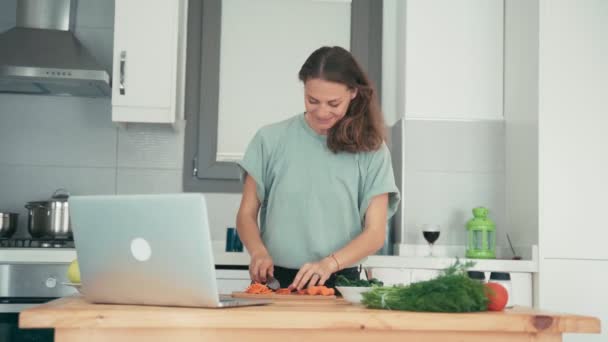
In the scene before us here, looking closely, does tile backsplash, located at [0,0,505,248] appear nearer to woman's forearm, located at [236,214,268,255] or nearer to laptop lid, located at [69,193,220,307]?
woman's forearm, located at [236,214,268,255]

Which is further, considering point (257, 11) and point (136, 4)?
point (257, 11)

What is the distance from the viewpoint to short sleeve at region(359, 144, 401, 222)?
7.68ft

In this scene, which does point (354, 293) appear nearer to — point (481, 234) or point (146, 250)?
point (146, 250)

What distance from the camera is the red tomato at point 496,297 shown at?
1.47 m

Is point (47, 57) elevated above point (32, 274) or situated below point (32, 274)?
above

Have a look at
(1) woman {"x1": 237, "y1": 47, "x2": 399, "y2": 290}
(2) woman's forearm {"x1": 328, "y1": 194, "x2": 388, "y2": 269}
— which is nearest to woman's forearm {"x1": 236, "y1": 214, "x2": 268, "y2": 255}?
(1) woman {"x1": 237, "y1": 47, "x2": 399, "y2": 290}

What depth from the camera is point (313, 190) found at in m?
2.38

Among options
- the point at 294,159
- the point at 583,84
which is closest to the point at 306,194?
the point at 294,159

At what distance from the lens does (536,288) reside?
3465mm

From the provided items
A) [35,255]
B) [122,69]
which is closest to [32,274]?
[35,255]

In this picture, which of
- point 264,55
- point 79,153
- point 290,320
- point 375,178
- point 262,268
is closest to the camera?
point 290,320

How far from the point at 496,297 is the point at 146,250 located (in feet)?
2.01

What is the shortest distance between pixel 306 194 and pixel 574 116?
1.67m

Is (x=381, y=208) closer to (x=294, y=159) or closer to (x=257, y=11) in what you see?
(x=294, y=159)
